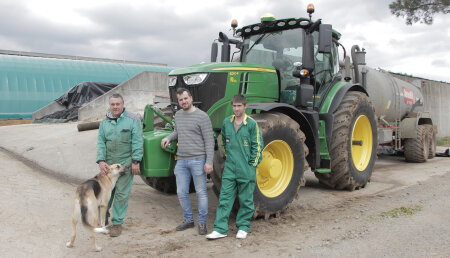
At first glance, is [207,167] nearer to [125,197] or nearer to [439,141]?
[125,197]

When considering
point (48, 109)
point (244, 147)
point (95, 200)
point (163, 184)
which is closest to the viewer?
point (95, 200)

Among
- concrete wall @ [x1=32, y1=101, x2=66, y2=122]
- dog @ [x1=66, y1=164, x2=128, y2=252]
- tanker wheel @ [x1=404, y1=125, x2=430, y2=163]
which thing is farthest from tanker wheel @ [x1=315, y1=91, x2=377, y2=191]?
concrete wall @ [x1=32, y1=101, x2=66, y2=122]

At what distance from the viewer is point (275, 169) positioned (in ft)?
16.5

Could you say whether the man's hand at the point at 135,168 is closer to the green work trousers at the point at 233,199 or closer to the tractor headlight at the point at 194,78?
the green work trousers at the point at 233,199

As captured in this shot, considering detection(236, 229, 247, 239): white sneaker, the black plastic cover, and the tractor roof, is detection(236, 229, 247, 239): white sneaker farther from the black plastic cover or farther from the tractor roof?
the black plastic cover

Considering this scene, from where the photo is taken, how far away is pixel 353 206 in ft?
18.9

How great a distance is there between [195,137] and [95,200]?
4.24 feet

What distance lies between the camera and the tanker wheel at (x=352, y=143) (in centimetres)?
641

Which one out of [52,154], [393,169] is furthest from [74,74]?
[393,169]

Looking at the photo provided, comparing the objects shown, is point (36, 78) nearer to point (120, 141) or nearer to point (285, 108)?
point (120, 141)

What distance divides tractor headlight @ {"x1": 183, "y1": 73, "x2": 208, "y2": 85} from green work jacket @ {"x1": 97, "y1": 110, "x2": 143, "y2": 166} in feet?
3.47

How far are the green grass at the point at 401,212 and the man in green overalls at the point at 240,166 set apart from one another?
1.97 meters

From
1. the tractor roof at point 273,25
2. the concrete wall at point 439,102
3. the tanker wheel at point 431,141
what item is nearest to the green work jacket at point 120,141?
the tractor roof at point 273,25

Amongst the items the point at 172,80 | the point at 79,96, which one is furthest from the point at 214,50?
the point at 79,96
